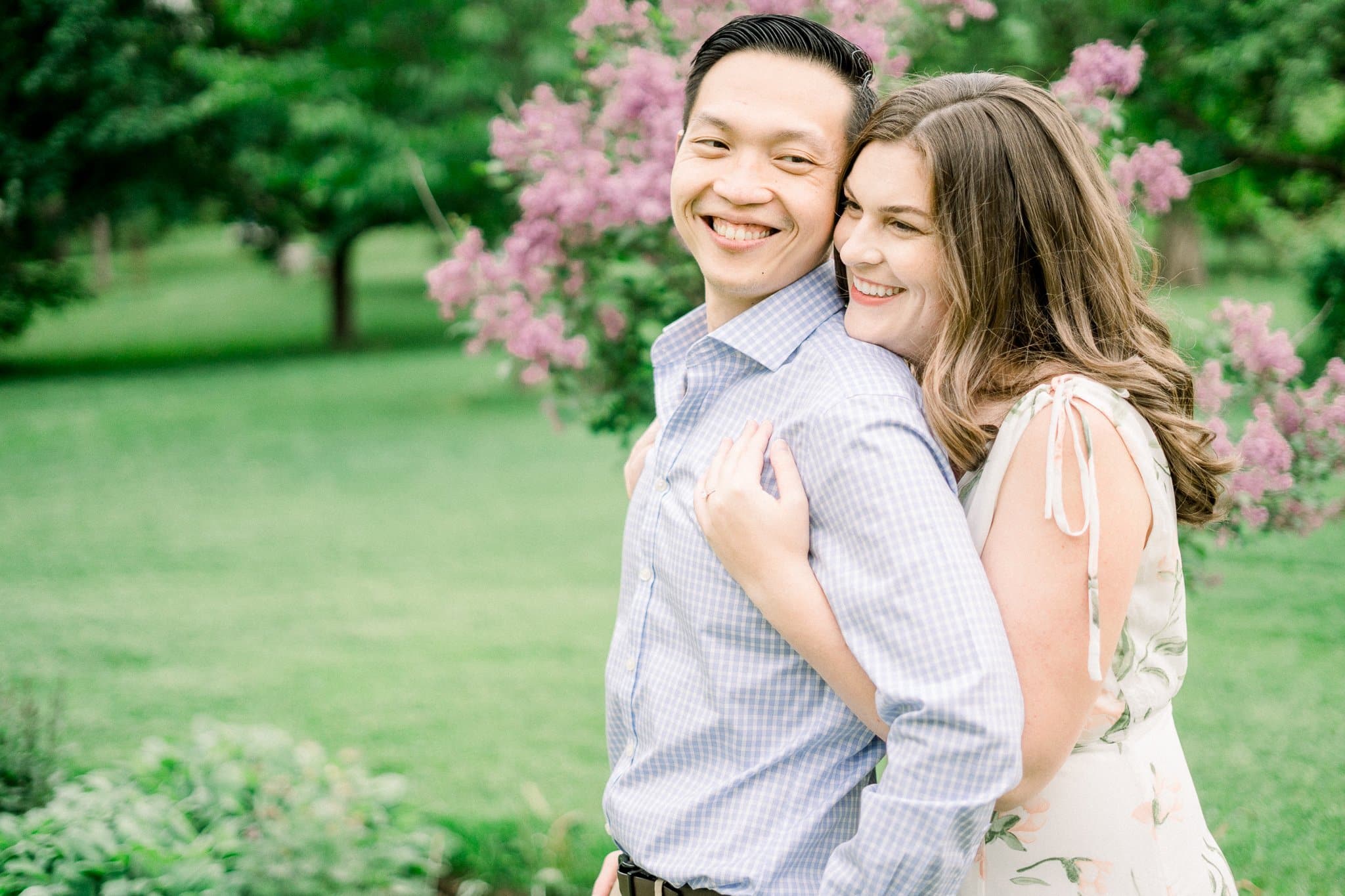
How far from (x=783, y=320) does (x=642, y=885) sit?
0.90m

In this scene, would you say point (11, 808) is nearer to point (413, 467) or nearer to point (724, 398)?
point (724, 398)

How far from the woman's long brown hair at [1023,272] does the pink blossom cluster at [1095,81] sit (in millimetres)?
1471


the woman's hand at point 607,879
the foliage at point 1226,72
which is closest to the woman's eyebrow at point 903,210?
the woman's hand at point 607,879

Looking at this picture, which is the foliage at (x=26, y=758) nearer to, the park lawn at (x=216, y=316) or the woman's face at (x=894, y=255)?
the woman's face at (x=894, y=255)

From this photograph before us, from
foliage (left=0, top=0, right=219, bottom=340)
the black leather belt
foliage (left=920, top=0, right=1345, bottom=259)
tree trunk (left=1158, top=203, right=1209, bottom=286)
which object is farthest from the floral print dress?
tree trunk (left=1158, top=203, right=1209, bottom=286)

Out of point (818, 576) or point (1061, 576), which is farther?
point (818, 576)

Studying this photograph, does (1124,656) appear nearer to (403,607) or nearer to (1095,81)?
(1095,81)

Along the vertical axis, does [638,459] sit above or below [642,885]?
above

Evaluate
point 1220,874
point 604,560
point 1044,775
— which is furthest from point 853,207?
point 604,560

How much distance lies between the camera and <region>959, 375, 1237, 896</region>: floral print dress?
1.64 meters

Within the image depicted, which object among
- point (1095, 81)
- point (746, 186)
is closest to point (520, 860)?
point (746, 186)

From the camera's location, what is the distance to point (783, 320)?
1.82 m

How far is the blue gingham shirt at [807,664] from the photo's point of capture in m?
1.39

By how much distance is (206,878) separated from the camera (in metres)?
2.81
